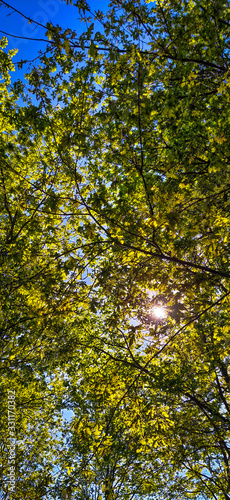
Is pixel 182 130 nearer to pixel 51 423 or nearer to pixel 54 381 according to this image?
pixel 54 381

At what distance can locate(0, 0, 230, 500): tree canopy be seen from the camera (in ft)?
10.5

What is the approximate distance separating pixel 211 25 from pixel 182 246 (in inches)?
148

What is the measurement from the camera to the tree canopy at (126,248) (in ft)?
10.5

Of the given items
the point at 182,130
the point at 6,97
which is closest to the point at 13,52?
the point at 6,97

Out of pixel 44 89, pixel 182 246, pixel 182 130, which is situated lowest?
pixel 182 246

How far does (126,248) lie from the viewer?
3.68 metres

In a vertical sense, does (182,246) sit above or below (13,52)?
below

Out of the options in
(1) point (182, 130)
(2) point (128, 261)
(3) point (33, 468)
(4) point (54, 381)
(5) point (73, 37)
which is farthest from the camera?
(4) point (54, 381)

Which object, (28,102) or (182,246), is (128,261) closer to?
(182,246)

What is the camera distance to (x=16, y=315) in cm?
692

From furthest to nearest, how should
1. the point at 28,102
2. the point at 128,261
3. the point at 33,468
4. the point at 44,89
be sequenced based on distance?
the point at 33,468 < the point at 28,102 < the point at 44,89 < the point at 128,261

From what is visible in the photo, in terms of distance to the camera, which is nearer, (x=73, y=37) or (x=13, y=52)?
(x=73, y=37)

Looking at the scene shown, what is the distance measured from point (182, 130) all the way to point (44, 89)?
2901 mm

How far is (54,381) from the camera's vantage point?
9.31 metres
